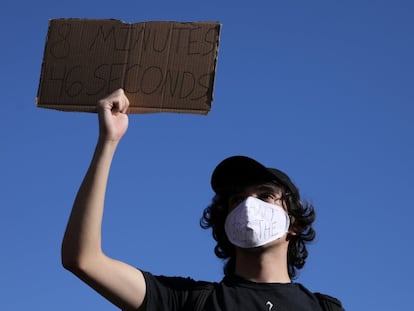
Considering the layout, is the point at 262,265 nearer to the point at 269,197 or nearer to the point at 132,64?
the point at 269,197

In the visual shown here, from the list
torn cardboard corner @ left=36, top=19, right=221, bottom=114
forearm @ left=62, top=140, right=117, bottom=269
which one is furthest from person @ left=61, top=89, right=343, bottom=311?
torn cardboard corner @ left=36, top=19, right=221, bottom=114

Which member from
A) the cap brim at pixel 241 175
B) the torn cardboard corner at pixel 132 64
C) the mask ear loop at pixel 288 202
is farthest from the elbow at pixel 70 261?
the mask ear loop at pixel 288 202

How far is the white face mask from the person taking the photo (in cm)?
591

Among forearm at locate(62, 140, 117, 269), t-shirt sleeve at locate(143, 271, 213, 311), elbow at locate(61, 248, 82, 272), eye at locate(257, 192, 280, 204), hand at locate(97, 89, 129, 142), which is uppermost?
hand at locate(97, 89, 129, 142)

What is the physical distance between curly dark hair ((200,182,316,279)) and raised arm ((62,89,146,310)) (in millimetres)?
1057

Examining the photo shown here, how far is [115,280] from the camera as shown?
524cm

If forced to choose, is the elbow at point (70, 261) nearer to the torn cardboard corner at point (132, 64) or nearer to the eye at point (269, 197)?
the torn cardboard corner at point (132, 64)

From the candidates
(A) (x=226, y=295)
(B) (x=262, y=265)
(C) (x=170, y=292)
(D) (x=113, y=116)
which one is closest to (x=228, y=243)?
(B) (x=262, y=265)

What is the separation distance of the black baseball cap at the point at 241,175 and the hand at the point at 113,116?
3.32 feet

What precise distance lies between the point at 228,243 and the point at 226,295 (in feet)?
2.89

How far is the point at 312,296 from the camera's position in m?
5.75

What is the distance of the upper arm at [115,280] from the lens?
514 cm

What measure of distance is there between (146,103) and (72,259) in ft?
4.25

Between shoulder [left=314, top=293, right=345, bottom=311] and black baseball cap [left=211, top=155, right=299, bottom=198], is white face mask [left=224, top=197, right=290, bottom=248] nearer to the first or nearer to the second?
black baseball cap [left=211, top=155, right=299, bottom=198]
